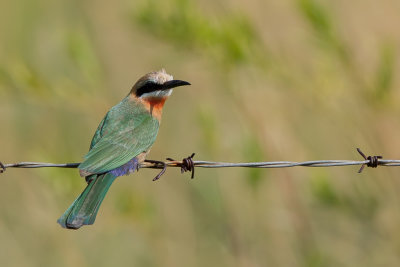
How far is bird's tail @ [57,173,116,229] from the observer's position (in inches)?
166

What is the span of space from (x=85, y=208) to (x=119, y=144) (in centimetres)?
63

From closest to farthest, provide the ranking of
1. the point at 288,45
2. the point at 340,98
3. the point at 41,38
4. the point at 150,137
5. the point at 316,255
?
the point at 150,137, the point at 316,255, the point at 340,98, the point at 41,38, the point at 288,45

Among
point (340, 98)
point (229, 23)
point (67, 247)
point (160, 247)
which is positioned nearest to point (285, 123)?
point (340, 98)

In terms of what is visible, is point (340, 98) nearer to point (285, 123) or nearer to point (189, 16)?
point (285, 123)


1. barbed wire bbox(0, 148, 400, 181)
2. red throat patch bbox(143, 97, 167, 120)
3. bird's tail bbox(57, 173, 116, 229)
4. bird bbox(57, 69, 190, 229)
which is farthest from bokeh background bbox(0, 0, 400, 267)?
barbed wire bbox(0, 148, 400, 181)

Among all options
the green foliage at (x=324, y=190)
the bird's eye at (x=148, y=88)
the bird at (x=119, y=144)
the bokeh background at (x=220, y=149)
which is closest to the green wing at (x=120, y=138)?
the bird at (x=119, y=144)

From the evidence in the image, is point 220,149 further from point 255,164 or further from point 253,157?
point 255,164

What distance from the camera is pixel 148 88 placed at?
5.45 metres

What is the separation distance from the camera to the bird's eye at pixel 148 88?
5.41m

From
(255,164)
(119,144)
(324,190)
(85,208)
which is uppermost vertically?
(324,190)

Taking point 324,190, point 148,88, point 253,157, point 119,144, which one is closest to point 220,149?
point 253,157

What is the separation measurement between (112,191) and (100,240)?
55 cm

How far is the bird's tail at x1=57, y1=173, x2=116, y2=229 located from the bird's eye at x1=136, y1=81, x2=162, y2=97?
109cm

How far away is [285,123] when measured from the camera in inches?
259
